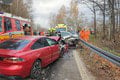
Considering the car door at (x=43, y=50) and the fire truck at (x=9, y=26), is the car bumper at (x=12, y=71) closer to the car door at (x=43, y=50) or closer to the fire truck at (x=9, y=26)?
the car door at (x=43, y=50)

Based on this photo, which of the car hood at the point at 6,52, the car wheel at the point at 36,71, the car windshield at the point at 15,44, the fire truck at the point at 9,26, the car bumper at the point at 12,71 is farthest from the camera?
the fire truck at the point at 9,26

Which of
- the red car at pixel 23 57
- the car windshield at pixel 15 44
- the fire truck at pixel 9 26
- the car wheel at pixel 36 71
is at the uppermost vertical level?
the fire truck at pixel 9 26

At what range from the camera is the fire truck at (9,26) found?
44.9 feet

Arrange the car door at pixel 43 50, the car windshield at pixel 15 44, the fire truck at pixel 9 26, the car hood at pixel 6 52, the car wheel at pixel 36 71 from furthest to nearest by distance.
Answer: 1. the fire truck at pixel 9 26
2. the car door at pixel 43 50
3. the car windshield at pixel 15 44
4. the car wheel at pixel 36 71
5. the car hood at pixel 6 52

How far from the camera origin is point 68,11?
3088 inches

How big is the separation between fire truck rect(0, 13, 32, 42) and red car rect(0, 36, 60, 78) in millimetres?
5531

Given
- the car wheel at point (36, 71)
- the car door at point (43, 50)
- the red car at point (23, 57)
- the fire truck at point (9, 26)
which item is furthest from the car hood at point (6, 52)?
the fire truck at point (9, 26)

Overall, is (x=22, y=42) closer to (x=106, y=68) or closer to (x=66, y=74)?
(x=66, y=74)

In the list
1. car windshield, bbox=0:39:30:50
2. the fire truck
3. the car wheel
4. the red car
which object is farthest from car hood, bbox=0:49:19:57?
the fire truck

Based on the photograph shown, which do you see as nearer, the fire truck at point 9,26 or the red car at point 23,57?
the red car at point 23,57

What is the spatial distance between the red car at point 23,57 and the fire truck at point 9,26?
553 cm

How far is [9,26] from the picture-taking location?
14672mm

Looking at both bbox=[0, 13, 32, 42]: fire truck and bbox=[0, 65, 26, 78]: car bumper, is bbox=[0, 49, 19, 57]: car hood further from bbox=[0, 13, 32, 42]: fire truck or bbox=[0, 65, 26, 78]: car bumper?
bbox=[0, 13, 32, 42]: fire truck

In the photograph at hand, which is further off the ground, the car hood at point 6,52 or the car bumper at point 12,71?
the car hood at point 6,52
